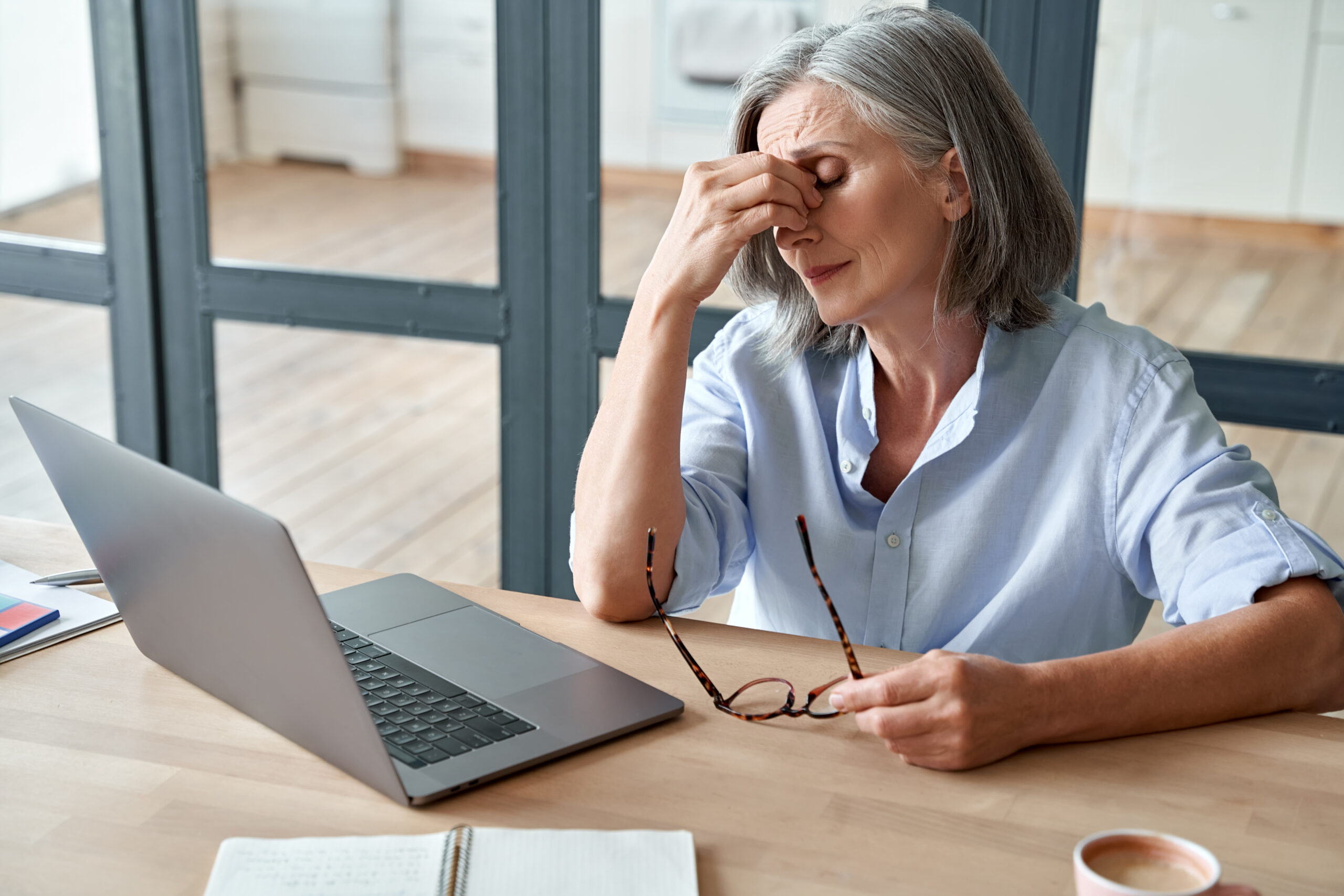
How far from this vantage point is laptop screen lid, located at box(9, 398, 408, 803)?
88 cm

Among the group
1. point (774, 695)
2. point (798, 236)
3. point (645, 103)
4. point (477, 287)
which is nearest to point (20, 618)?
point (774, 695)

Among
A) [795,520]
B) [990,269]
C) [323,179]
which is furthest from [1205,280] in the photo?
[323,179]

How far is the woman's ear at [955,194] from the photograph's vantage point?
1348 mm

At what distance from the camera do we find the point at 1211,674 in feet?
3.43

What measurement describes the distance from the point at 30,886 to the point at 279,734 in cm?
22

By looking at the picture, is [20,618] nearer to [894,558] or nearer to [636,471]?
[636,471]

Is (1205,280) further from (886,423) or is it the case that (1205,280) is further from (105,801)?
(105,801)

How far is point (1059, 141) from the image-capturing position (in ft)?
6.68

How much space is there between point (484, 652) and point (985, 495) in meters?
0.55

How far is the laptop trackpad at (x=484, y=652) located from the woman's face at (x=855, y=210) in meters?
0.47

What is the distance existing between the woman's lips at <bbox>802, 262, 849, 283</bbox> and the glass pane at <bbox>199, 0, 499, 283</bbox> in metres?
1.10

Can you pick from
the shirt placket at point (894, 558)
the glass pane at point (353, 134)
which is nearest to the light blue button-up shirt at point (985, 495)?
the shirt placket at point (894, 558)

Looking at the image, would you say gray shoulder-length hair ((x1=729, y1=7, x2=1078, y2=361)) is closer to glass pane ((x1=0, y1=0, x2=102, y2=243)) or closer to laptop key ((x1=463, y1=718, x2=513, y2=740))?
laptop key ((x1=463, y1=718, x2=513, y2=740))

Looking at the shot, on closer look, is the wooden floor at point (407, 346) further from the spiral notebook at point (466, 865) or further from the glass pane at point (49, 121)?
the spiral notebook at point (466, 865)
